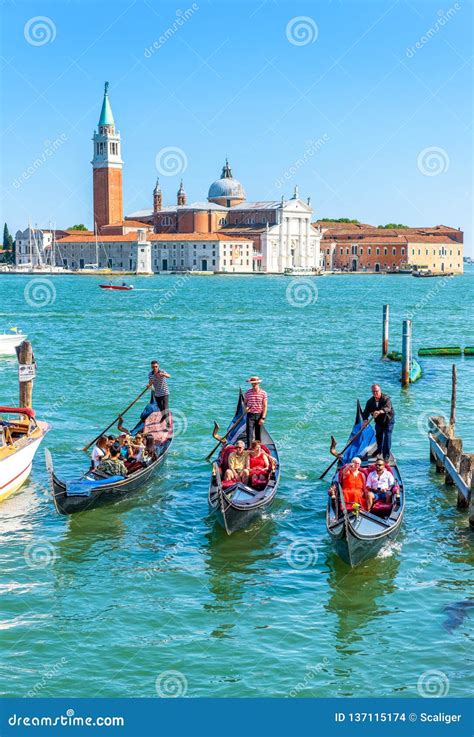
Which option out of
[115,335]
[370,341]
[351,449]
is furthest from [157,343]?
[351,449]

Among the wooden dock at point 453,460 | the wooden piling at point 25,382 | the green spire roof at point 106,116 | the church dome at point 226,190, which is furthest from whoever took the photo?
the church dome at point 226,190

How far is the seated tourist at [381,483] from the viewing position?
34.7ft

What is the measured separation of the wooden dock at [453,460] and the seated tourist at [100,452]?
4176 millimetres

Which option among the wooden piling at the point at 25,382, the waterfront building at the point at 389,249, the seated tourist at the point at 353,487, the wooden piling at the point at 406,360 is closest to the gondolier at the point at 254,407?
the seated tourist at the point at 353,487

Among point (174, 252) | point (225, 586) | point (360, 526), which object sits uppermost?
point (174, 252)

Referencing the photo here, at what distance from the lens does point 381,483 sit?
35.0 feet

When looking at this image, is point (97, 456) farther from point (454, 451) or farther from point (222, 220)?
point (222, 220)

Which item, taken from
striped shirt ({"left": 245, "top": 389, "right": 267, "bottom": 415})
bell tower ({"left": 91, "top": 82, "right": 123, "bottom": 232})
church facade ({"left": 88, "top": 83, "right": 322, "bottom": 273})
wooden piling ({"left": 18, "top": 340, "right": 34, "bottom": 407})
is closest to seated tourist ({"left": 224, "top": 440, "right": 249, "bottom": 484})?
striped shirt ({"left": 245, "top": 389, "right": 267, "bottom": 415})

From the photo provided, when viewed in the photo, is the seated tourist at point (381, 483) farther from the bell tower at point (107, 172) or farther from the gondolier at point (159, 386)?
the bell tower at point (107, 172)

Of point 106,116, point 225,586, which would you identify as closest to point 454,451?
point 225,586

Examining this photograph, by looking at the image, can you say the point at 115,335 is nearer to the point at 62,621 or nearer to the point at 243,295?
the point at 62,621

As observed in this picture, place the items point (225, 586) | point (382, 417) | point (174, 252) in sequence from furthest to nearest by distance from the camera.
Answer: point (174, 252)
point (382, 417)
point (225, 586)

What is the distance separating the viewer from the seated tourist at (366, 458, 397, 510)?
1057 centimetres

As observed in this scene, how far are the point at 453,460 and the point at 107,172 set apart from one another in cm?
11544
